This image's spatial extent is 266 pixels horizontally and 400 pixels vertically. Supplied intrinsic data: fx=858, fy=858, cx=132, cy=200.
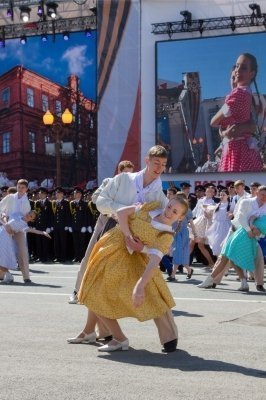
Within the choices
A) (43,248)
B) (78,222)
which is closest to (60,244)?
(43,248)

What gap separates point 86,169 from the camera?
93.8 feet

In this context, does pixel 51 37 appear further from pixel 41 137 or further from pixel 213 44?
pixel 213 44

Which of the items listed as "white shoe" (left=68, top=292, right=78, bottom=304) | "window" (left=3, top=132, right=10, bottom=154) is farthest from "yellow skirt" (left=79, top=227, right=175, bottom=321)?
"window" (left=3, top=132, right=10, bottom=154)

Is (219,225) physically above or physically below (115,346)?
above

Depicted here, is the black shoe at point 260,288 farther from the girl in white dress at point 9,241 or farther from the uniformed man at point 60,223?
the uniformed man at point 60,223

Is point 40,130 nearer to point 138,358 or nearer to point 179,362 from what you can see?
point 138,358

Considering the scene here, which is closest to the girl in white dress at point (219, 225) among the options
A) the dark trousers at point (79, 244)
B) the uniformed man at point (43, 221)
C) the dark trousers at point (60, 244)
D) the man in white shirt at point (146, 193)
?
the dark trousers at point (79, 244)

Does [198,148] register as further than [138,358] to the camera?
Yes

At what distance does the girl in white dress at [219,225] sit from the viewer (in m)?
16.9

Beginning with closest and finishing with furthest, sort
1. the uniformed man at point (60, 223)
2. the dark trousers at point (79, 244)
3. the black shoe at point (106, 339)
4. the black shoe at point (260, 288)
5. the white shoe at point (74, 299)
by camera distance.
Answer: the black shoe at point (106, 339), the white shoe at point (74, 299), the black shoe at point (260, 288), the dark trousers at point (79, 244), the uniformed man at point (60, 223)

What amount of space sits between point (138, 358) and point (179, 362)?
0.38m

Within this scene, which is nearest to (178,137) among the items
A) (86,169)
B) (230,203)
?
(86,169)

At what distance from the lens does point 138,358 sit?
705 centimetres

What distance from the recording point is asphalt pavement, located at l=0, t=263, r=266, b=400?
19.1 ft
